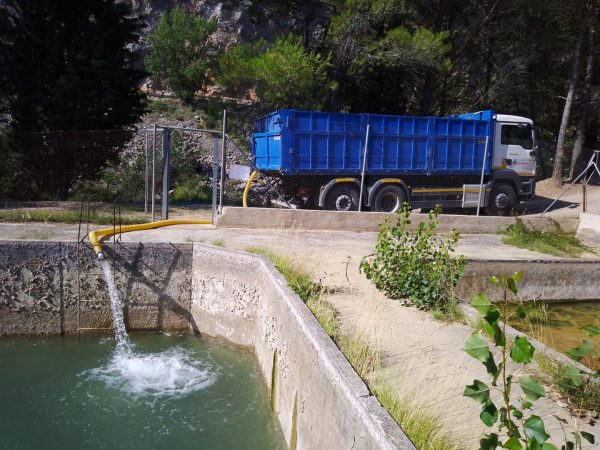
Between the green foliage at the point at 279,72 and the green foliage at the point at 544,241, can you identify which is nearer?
the green foliage at the point at 544,241

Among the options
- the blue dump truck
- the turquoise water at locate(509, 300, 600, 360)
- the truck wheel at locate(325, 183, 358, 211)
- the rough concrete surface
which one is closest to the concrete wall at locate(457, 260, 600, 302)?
the rough concrete surface

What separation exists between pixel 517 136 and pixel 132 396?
14.4 m

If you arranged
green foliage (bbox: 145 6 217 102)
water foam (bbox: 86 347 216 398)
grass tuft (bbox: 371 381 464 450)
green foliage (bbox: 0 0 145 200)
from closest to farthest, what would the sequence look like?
grass tuft (bbox: 371 381 464 450)
water foam (bbox: 86 347 216 398)
green foliage (bbox: 0 0 145 200)
green foliage (bbox: 145 6 217 102)

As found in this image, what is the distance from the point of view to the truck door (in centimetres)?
1691

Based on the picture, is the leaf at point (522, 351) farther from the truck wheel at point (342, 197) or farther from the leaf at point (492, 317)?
the truck wheel at point (342, 197)

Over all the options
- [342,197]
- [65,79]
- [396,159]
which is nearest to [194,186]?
[65,79]

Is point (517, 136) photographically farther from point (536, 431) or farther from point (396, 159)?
point (536, 431)

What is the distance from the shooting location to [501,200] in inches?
664

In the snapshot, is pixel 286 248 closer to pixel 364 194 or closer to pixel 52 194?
pixel 364 194

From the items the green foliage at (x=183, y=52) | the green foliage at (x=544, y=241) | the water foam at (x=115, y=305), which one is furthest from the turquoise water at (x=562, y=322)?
the green foliage at (x=183, y=52)

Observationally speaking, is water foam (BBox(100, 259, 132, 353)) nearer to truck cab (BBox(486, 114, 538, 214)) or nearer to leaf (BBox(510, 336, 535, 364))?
leaf (BBox(510, 336, 535, 364))

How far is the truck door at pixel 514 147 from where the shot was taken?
1691 cm

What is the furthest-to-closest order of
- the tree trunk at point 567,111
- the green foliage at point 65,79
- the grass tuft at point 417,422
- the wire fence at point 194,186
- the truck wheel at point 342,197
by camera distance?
the tree trunk at point 567,111
the truck wheel at point 342,197
the green foliage at point 65,79
the wire fence at point 194,186
the grass tuft at point 417,422

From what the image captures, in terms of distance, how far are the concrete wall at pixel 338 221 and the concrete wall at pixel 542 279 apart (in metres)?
2.76
